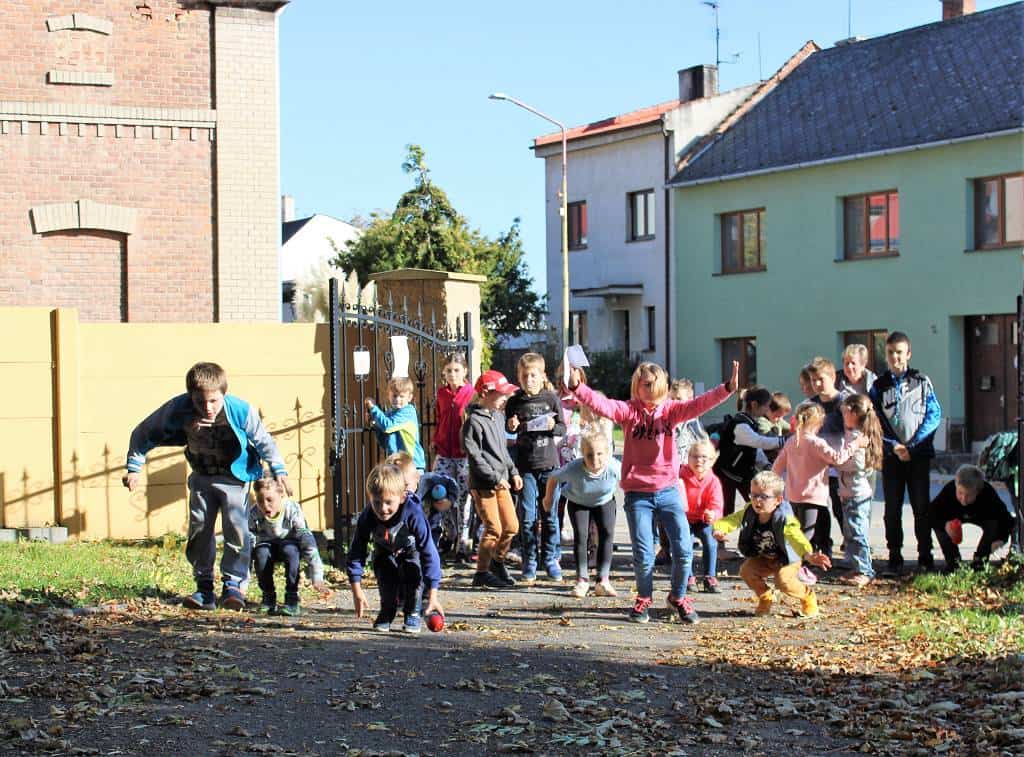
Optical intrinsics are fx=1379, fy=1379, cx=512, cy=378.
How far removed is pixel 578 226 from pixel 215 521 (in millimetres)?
29517

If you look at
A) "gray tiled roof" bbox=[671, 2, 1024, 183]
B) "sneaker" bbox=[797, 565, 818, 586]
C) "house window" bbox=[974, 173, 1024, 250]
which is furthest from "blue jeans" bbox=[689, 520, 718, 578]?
"gray tiled roof" bbox=[671, 2, 1024, 183]

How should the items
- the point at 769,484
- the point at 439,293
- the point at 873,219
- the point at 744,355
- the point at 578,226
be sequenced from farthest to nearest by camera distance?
the point at 578,226 < the point at 744,355 < the point at 873,219 < the point at 439,293 < the point at 769,484

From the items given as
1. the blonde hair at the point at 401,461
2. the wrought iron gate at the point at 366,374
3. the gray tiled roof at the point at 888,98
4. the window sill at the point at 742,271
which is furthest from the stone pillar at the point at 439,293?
the window sill at the point at 742,271

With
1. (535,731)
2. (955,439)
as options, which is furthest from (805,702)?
(955,439)

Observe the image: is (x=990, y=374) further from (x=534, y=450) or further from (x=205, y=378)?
(x=205, y=378)

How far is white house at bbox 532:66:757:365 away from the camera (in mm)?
34312

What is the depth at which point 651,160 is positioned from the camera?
114 feet

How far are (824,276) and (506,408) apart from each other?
20.5 m

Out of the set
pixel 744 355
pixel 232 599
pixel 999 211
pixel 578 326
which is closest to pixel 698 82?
pixel 578 326

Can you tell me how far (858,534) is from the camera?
1047 cm

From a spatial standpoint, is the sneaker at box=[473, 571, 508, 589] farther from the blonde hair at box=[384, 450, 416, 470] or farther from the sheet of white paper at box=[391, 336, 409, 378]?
the sheet of white paper at box=[391, 336, 409, 378]

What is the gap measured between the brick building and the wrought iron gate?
5.48 metres

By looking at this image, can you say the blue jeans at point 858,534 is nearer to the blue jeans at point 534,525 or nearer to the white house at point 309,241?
the blue jeans at point 534,525

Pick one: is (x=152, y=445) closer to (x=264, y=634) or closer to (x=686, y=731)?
(x=264, y=634)
